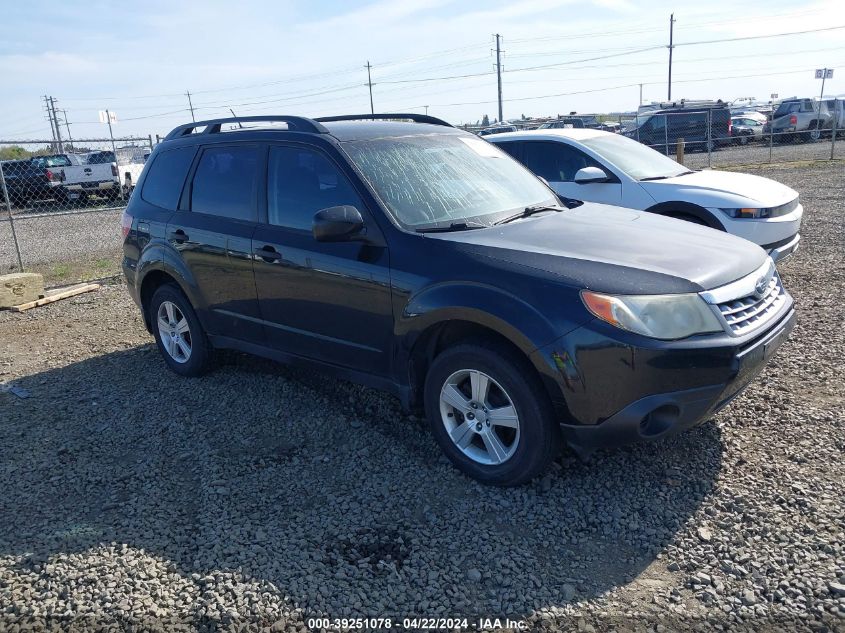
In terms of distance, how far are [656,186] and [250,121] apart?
14.0 ft

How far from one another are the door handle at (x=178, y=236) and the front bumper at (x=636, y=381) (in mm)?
3066

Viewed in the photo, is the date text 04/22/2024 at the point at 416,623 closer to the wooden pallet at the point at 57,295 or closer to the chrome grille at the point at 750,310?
the chrome grille at the point at 750,310

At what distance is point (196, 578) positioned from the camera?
10.1ft

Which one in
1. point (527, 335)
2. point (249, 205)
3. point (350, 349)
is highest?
point (249, 205)

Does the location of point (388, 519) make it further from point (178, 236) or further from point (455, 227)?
point (178, 236)

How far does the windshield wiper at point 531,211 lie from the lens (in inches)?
166

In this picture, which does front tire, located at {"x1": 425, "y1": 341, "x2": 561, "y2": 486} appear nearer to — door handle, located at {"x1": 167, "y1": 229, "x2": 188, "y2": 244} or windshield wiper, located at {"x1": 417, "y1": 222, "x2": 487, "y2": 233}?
windshield wiper, located at {"x1": 417, "y1": 222, "x2": 487, "y2": 233}

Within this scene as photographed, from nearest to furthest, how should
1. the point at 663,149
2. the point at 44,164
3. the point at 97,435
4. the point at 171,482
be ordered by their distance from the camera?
1. the point at 171,482
2. the point at 97,435
3. the point at 44,164
4. the point at 663,149

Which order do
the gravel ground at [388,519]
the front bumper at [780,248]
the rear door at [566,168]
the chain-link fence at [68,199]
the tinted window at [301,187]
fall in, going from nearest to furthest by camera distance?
the gravel ground at [388,519] < the tinted window at [301,187] < the front bumper at [780,248] < the rear door at [566,168] < the chain-link fence at [68,199]

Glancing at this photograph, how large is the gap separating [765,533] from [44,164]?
75.9 feet

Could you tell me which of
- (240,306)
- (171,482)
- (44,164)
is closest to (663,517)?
(171,482)

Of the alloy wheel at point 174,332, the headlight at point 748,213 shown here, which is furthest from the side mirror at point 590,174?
the alloy wheel at point 174,332

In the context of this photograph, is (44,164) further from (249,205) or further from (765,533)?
(765,533)

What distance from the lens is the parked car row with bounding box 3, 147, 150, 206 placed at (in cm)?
2066
